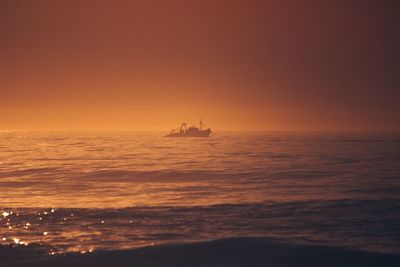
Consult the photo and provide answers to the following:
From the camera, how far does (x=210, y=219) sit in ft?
71.6

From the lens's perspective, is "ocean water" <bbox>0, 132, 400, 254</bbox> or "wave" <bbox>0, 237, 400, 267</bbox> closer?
"wave" <bbox>0, 237, 400, 267</bbox>

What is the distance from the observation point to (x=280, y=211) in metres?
23.6

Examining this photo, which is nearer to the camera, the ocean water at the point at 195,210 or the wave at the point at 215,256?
the wave at the point at 215,256

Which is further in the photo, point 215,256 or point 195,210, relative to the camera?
point 195,210

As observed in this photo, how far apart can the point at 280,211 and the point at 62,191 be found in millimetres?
15377

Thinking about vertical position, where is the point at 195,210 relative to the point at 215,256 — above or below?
above

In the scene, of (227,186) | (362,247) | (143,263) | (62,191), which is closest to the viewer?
(143,263)

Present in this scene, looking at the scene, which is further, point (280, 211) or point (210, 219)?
point (280, 211)

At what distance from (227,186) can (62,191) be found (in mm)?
10992

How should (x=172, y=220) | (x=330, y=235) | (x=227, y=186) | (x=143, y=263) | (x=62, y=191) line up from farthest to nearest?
(x=227, y=186)
(x=62, y=191)
(x=172, y=220)
(x=330, y=235)
(x=143, y=263)

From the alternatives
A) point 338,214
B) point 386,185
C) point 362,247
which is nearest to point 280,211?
point 338,214

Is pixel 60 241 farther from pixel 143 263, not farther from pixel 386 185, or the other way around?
pixel 386 185

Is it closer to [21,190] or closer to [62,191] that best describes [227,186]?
[62,191]

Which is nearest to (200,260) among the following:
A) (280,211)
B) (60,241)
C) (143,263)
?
(143,263)
